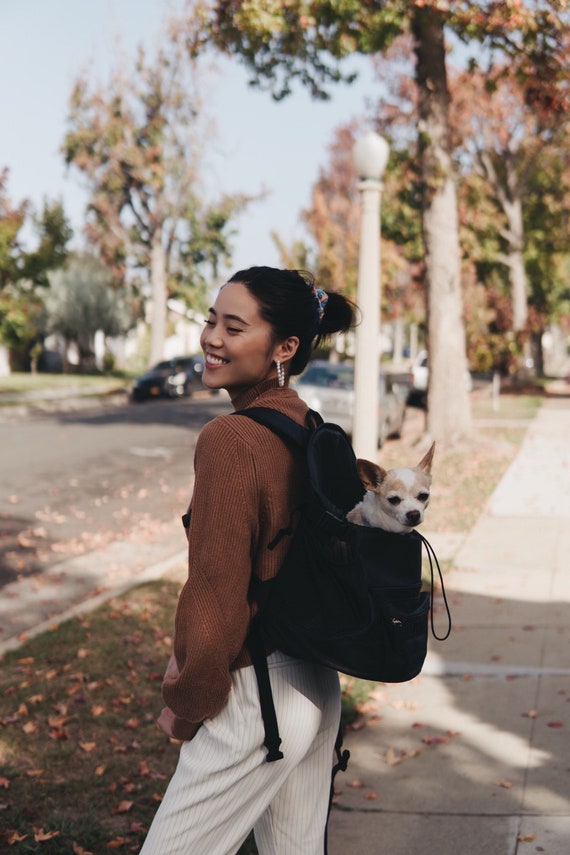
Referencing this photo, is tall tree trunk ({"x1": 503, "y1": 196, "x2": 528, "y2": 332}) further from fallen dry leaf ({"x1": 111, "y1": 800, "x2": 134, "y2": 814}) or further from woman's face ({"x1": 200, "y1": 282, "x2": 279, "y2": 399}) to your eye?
woman's face ({"x1": 200, "y1": 282, "x2": 279, "y2": 399})

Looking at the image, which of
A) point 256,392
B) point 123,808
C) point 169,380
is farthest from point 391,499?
point 169,380

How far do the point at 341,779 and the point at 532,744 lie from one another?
37.8 inches

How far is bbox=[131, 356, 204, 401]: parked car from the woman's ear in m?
30.8

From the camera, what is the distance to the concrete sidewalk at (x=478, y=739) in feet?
13.5

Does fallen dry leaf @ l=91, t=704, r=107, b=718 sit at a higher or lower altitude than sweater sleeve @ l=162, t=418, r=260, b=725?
lower

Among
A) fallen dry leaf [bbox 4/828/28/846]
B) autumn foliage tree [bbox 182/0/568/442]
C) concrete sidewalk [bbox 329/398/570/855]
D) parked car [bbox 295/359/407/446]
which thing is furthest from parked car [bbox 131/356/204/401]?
fallen dry leaf [bbox 4/828/28/846]

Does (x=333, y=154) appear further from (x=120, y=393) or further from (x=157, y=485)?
(x=157, y=485)

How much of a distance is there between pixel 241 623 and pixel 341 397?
17.7 metres

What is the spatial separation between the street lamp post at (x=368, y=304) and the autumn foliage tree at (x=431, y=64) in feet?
16.8

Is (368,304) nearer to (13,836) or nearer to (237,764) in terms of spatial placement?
(13,836)

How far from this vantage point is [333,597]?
2207 mm

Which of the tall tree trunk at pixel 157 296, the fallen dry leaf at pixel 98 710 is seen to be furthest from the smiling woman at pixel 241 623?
the tall tree trunk at pixel 157 296

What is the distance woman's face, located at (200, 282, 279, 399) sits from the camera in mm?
2363

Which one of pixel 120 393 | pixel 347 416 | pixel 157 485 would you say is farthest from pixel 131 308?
pixel 157 485
